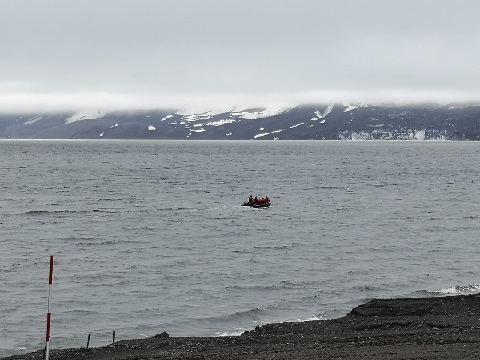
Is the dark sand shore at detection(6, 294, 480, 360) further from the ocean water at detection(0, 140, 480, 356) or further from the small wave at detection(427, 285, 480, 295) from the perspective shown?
the small wave at detection(427, 285, 480, 295)

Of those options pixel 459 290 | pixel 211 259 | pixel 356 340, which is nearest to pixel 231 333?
pixel 356 340

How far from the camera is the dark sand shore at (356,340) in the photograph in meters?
18.5

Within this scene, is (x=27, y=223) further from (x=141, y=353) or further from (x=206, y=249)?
(x=141, y=353)

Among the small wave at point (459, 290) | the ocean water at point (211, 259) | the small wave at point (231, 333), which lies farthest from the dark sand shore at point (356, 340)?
the small wave at point (459, 290)

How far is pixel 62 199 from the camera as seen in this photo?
8438 cm

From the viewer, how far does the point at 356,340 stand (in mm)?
20516

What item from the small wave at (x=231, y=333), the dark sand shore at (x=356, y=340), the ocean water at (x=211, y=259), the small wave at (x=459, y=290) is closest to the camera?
the dark sand shore at (x=356, y=340)

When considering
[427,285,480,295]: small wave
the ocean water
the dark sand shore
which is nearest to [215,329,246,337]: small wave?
the ocean water

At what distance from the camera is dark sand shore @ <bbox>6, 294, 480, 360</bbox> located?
1852 cm

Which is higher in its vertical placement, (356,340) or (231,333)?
(356,340)

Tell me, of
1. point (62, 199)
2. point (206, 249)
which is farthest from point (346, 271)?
point (62, 199)

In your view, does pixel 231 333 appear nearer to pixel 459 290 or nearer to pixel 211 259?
pixel 459 290

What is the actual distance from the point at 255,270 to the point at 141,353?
63.0 feet

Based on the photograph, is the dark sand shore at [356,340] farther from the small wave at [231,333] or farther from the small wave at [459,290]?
the small wave at [459,290]
